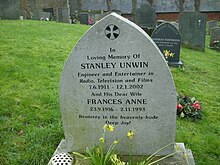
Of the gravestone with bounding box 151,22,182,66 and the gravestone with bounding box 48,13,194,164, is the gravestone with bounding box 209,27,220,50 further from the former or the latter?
the gravestone with bounding box 48,13,194,164

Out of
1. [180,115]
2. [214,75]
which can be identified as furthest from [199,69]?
[180,115]

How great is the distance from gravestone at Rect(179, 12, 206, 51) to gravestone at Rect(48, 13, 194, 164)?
904cm

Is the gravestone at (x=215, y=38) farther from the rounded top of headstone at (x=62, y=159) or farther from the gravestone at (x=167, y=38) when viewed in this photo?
the rounded top of headstone at (x=62, y=159)

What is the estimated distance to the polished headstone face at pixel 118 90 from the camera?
249 cm

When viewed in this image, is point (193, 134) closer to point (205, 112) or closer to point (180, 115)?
point (180, 115)

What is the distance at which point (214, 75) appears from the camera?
772 cm

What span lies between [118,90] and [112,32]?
60cm

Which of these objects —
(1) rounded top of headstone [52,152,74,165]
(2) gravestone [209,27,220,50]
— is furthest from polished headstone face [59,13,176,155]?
(2) gravestone [209,27,220,50]

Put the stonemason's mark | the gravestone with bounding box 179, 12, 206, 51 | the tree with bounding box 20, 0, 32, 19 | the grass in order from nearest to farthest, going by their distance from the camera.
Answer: the stonemason's mark < the grass < the gravestone with bounding box 179, 12, 206, 51 < the tree with bounding box 20, 0, 32, 19

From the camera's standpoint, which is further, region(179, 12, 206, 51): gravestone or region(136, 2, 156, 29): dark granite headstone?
region(136, 2, 156, 29): dark granite headstone

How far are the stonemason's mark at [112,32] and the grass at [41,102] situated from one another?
1596mm

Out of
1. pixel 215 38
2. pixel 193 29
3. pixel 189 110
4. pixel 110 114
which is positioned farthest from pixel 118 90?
pixel 215 38

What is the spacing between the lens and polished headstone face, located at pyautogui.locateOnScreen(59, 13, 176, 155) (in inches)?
98.2

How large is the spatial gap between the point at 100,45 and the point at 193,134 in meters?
2.21
